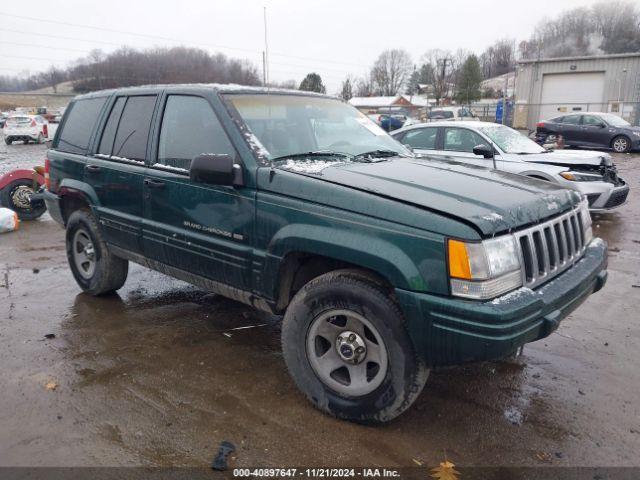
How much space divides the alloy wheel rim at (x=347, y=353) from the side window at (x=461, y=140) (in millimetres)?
5743

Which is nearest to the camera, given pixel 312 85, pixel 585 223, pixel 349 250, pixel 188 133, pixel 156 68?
pixel 349 250

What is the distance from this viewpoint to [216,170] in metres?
3.15

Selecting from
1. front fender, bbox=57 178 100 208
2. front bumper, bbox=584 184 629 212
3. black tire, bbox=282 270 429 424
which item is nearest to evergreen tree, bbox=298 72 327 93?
front bumper, bbox=584 184 629 212

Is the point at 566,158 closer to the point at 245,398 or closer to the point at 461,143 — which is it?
the point at 461,143

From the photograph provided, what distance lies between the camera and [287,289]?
3326 mm

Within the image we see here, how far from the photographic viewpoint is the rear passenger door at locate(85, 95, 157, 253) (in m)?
4.14

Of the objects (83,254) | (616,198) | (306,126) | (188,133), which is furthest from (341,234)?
(616,198)

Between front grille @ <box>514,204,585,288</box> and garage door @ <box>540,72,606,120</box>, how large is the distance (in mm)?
28506

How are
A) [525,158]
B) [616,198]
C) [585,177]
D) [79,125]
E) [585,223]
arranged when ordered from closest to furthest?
[585,223] < [79,125] < [525,158] < [585,177] < [616,198]

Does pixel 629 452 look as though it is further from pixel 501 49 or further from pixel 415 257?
pixel 501 49

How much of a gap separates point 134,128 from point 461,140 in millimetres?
5416

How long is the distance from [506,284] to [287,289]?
4.48 ft

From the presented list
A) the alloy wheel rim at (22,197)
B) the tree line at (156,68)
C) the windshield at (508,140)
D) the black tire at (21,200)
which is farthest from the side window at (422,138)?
the tree line at (156,68)

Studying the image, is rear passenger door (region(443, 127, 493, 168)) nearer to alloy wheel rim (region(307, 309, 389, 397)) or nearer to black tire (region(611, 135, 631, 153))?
alloy wheel rim (region(307, 309, 389, 397))
